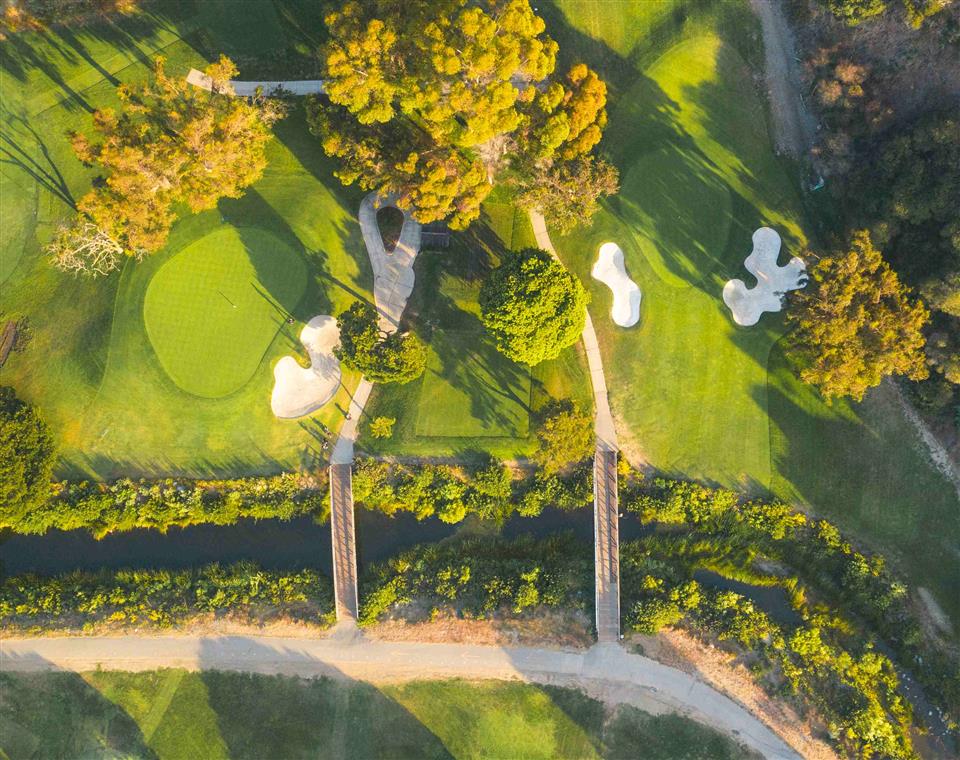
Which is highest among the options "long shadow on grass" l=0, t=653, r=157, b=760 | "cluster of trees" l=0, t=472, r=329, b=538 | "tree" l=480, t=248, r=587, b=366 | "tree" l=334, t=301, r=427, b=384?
"tree" l=480, t=248, r=587, b=366

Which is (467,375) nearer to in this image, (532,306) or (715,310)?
(532,306)

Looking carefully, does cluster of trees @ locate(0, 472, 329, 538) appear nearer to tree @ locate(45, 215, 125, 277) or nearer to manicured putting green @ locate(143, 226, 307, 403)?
manicured putting green @ locate(143, 226, 307, 403)

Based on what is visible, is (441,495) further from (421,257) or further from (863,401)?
(863,401)

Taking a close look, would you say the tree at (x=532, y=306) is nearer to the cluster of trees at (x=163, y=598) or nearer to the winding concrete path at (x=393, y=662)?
the winding concrete path at (x=393, y=662)

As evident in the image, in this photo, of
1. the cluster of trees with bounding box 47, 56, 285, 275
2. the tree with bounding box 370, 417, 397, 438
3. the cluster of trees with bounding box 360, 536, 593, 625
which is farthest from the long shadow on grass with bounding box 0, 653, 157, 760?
the cluster of trees with bounding box 47, 56, 285, 275

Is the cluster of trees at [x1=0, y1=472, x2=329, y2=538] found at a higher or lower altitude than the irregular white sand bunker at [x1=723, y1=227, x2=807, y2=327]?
lower

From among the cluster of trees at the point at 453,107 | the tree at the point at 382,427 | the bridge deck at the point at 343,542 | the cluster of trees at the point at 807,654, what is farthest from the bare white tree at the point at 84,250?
the cluster of trees at the point at 807,654
